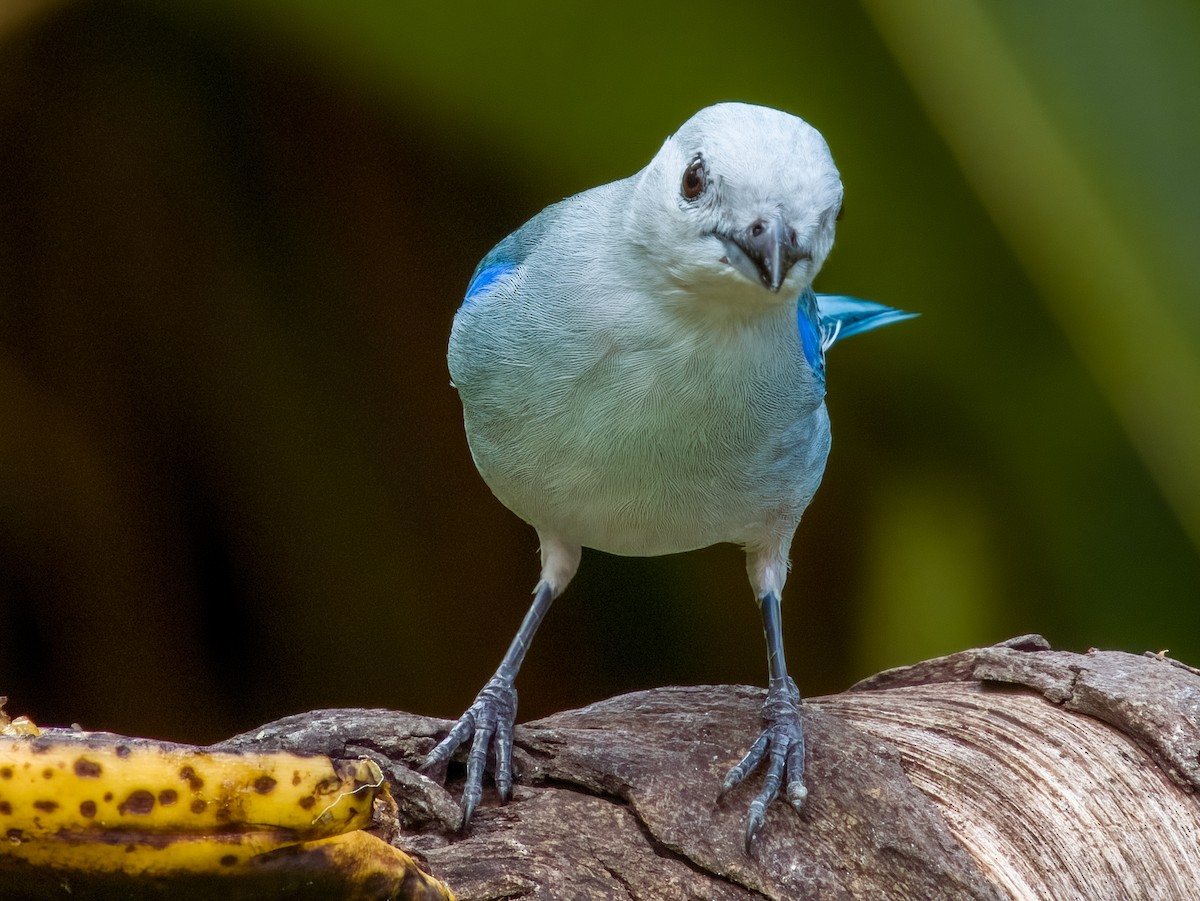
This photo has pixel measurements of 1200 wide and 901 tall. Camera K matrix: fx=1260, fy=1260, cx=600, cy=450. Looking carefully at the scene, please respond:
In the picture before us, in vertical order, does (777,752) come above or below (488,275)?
below

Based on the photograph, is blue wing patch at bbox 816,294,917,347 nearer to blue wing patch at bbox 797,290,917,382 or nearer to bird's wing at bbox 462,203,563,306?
blue wing patch at bbox 797,290,917,382

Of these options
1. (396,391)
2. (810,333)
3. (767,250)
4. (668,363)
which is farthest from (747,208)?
(396,391)

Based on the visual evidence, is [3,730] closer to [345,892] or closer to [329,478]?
[345,892]

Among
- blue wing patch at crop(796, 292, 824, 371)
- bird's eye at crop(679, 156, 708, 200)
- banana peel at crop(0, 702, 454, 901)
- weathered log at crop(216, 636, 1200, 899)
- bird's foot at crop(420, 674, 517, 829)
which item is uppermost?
bird's eye at crop(679, 156, 708, 200)

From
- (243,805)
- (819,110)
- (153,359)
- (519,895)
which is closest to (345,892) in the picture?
(243,805)

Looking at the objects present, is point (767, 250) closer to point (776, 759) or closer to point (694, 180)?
point (694, 180)

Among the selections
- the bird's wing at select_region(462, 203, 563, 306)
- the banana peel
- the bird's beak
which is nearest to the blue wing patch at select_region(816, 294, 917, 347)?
the bird's wing at select_region(462, 203, 563, 306)

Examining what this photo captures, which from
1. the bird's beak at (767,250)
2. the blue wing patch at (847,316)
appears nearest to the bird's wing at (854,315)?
the blue wing patch at (847,316)
